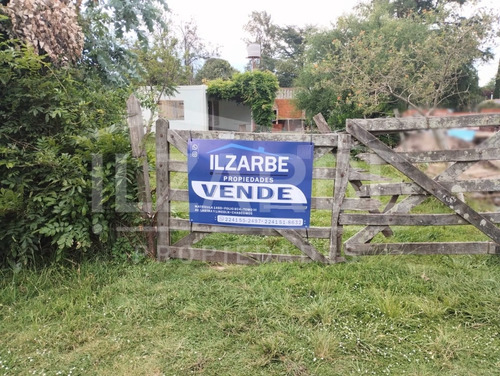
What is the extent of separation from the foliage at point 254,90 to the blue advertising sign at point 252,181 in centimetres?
1596

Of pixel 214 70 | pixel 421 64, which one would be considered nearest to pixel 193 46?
pixel 214 70

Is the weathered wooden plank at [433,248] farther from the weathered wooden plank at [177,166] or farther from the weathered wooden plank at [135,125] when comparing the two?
the weathered wooden plank at [135,125]

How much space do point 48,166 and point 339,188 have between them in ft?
10.6

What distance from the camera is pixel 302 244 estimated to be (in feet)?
12.7

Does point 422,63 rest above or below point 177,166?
above

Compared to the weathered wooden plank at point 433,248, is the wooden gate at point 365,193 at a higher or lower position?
higher

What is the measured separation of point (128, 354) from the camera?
258 cm

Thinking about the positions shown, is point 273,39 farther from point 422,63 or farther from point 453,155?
point 453,155

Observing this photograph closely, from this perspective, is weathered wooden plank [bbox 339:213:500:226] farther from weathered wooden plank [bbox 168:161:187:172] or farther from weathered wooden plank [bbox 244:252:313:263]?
weathered wooden plank [bbox 168:161:187:172]

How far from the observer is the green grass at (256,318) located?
2477 millimetres

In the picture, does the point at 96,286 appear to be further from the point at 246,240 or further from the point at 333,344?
the point at 333,344

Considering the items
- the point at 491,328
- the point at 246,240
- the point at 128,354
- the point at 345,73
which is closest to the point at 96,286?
the point at 128,354

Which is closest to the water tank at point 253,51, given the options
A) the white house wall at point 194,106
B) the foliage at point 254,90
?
the foliage at point 254,90

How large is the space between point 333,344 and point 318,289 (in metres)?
0.78
